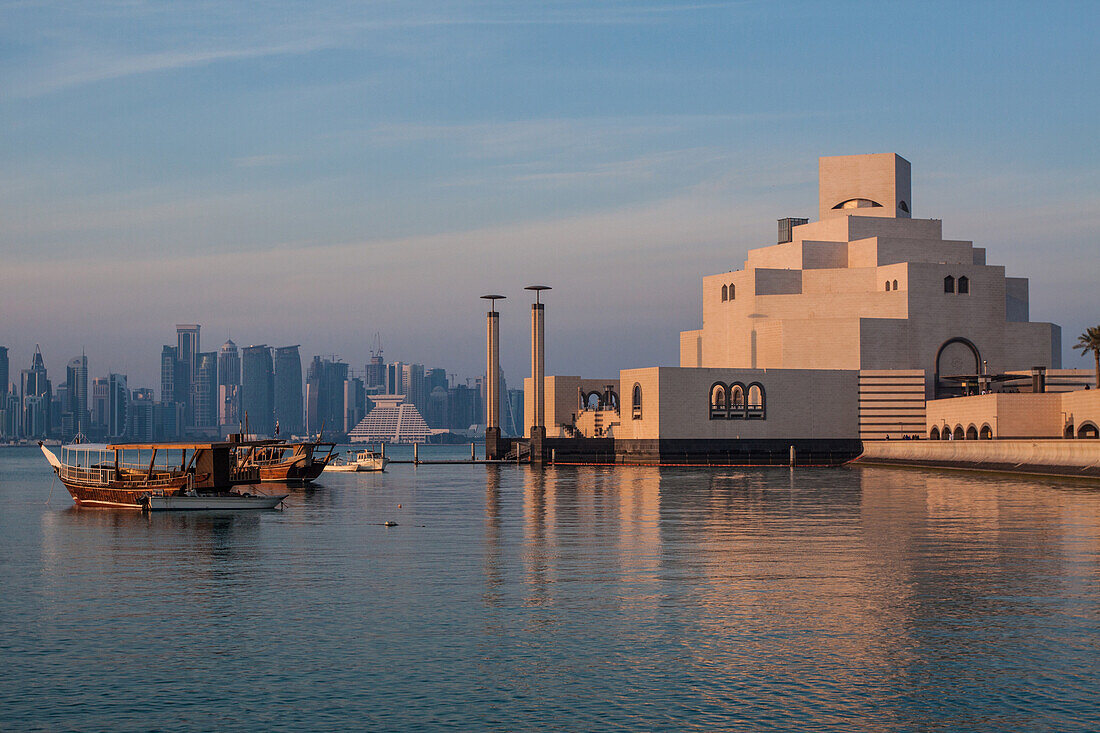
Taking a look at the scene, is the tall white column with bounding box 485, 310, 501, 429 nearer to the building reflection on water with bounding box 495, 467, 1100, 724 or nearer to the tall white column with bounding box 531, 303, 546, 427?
the tall white column with bounding box 531, 303, 546, 427

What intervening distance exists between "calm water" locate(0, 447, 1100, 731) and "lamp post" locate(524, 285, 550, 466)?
75.6 meters

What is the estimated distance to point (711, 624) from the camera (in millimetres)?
27109

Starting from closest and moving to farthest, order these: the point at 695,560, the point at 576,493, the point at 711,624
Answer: the point at 711,624, the point at 695,560, the point at 576,493

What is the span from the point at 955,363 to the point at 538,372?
1770 inches

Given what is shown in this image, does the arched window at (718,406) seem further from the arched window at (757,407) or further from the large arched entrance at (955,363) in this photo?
the large arched entrance at (955,363)

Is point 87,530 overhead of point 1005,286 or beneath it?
beneath

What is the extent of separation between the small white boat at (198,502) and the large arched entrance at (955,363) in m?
84.1

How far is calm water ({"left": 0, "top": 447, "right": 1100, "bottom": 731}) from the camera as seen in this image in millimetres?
20250

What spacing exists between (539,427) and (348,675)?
108 meters

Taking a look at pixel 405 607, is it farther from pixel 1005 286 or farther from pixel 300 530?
pixel 1005 286

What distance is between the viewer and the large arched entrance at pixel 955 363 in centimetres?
12712

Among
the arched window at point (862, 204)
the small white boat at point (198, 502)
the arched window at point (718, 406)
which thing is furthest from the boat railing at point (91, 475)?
the arched window at point (862, 204)

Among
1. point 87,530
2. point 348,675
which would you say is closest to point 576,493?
point 87,530

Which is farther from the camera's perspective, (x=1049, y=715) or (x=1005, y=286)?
(x=1005, y=286)
